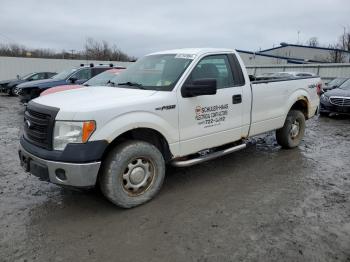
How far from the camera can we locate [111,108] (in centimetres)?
362

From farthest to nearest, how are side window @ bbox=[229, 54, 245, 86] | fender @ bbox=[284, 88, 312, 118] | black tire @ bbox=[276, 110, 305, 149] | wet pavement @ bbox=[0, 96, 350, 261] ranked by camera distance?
black tire @ bbox=[276, 110, 305, 149] < fender @ bbox=[284, 88, 312, 118] < side window @ bbox=[229, 54, 245, 86] < wet pavement @ bbox=[0, 96, 350, 261]

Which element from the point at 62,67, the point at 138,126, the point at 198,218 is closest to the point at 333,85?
the point at 198,218

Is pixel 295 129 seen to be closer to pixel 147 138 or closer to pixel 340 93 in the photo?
pixel 147 138

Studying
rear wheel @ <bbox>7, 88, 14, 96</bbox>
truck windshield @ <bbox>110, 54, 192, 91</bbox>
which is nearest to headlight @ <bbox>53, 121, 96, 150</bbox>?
truck windshield @ <bbox>110, 54, 192, 91</bbox>

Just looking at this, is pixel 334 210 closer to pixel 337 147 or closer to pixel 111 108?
pixel 111 108

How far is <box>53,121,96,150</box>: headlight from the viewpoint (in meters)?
3.45

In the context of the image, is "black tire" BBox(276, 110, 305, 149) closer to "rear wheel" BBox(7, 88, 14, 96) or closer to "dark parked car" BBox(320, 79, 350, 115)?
"dark parked car" BBox(320, 79, 350, 115)

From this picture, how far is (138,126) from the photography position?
383cm

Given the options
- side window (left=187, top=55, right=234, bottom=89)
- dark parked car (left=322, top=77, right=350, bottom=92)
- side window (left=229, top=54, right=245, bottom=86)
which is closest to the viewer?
side window (left=187, top=55, right=234, bottom=89)

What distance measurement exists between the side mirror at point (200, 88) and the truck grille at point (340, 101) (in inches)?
328

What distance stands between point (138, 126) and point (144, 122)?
89 mm

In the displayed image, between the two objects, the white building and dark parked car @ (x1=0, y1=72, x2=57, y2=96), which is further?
the white building

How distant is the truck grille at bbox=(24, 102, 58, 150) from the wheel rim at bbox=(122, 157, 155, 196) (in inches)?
37.2

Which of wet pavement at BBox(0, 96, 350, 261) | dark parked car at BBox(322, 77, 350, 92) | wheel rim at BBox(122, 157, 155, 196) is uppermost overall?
dark parked car at BBox(322, 77, 350, 92)
